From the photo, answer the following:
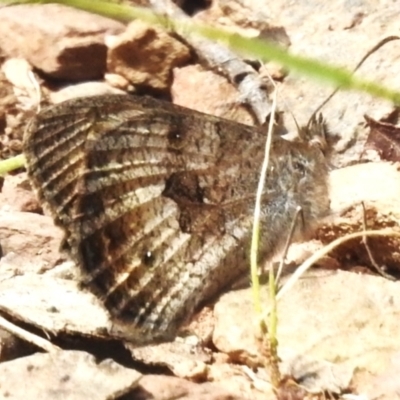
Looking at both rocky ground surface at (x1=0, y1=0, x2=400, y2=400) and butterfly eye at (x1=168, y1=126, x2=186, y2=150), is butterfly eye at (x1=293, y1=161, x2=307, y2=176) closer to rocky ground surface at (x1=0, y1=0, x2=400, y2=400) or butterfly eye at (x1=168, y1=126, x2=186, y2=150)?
rocky ground surface at (x1=0, y1=0, x2=400, y2=400)

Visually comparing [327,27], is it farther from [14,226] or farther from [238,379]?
[238,379]

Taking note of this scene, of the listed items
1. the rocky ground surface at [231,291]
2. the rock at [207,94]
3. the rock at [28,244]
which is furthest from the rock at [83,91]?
the rock at [28,244]

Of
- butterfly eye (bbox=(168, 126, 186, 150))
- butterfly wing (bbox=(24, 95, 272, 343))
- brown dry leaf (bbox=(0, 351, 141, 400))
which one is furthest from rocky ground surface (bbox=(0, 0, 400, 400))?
butterfly eye (bbox=(168, 126, 186, 150))

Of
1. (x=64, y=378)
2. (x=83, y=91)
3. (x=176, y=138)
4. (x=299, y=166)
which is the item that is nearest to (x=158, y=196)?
(x=176, y=138)

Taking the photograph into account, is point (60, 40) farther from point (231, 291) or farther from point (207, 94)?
point (231, 291)

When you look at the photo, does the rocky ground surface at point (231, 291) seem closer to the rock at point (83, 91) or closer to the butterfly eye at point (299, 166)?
the rock at point (83, 91)

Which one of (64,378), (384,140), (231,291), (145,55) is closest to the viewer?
(64,378)

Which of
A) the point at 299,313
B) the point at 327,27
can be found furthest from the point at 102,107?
the point at 327,27
